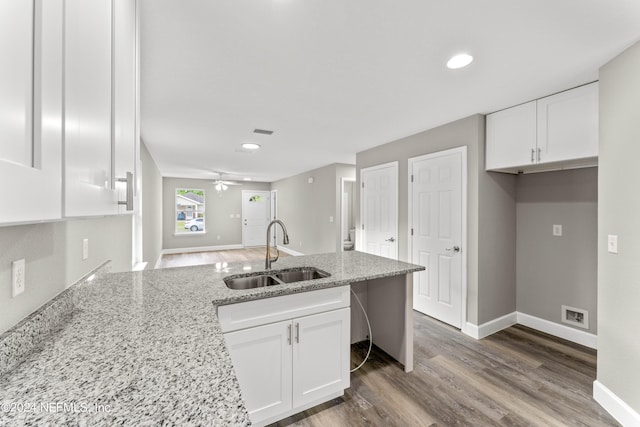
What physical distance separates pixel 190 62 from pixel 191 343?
72.5 inches

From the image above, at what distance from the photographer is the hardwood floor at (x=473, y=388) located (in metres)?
1.74

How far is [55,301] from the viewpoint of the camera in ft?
3.47

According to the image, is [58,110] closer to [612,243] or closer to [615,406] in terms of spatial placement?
[612,243]

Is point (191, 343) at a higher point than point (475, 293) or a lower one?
higher

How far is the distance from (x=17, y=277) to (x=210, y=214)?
8.10m

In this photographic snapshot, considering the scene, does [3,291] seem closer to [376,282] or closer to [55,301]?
[55,301]

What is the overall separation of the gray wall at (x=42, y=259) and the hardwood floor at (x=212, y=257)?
5.08 meters

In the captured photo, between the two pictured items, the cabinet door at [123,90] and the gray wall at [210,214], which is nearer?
the cabinet door at [123,90]

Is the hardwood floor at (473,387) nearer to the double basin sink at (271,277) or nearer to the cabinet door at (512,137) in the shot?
the double basin sink at (271,277)

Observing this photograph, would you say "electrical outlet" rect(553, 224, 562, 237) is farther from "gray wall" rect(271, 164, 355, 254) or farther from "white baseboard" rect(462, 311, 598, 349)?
"gray wall" rect(271, 164, 355, 254)

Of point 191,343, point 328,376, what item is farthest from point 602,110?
point 191,343

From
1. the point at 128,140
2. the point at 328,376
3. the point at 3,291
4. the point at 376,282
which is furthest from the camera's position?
the point at 376,282

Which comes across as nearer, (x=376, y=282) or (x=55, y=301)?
(x=55, y=301)

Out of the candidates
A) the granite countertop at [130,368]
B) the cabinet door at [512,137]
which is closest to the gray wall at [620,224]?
the cabinet door at [512,137]
